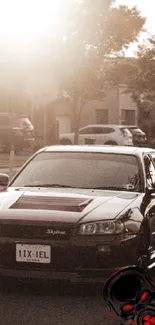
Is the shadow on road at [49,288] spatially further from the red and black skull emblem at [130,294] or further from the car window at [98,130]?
the car window at [98,130]

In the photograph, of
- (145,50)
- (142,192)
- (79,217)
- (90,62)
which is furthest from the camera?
(145,50)

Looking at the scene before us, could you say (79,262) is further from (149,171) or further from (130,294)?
(130,294)

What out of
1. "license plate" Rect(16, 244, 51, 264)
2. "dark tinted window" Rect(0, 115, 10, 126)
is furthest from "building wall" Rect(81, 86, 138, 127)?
"license plate" Rect(16, 244, 51, 264)

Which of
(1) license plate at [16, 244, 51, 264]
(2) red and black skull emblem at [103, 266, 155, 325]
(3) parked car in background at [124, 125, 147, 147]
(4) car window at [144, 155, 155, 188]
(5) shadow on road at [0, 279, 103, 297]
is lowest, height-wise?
(3) parked car in background at [124, 125, 147, 147]

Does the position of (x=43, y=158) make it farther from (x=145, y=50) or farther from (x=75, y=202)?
(x=145, y=50)

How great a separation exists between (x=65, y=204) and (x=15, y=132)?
2927 cm

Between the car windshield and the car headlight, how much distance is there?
115cm

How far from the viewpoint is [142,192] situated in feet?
27.1

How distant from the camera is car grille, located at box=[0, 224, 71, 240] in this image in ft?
23.2

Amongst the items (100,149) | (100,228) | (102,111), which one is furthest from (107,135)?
(100,228)

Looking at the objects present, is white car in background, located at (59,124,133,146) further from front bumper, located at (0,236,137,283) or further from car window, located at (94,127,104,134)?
front bumper, located at (0,236,137,283)

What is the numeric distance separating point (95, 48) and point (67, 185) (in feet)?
96.4

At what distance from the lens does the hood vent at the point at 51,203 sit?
24.2 ft

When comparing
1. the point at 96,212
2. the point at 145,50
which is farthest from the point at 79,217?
the point at 145,50
